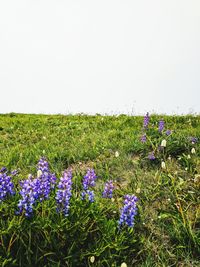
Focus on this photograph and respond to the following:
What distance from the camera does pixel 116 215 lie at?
441 centimetres

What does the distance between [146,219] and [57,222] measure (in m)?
1.20

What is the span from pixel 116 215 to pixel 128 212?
19.2 inches

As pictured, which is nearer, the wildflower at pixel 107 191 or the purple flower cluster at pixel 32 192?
the purple flower cluster at pixel 32 192

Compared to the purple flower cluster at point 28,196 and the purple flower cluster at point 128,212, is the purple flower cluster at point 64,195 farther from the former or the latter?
the purple flower cluster at point 128,212

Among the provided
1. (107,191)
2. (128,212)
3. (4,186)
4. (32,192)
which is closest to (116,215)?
(107,191)

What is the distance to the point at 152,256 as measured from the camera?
4102 mm

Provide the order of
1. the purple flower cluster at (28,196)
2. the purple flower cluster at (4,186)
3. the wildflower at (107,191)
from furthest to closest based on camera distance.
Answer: the wildflower at (107,191), the purple flower cluster at (4,186), the purple flower cluster at (28,196)

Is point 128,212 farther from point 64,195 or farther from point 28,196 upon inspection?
point 28,196

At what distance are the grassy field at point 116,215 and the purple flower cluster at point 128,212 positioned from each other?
0.06 metres

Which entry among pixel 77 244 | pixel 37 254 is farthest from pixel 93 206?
pixel 37 254

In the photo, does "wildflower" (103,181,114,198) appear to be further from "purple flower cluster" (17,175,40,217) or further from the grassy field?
"purple flower cluster" (17,175,40,217)

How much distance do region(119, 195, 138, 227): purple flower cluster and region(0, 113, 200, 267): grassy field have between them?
62 millimetres

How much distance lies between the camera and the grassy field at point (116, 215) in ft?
12.3

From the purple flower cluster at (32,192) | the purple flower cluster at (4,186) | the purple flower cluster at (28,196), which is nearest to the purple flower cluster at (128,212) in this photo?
the purple flower cluster at (32,192)
